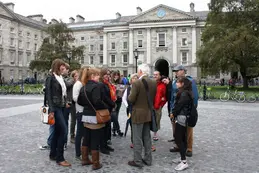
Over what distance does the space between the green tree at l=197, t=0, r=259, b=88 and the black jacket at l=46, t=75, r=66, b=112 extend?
2541 cm

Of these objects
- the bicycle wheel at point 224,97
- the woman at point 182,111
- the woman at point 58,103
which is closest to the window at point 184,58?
the bicycle wheel at point 224,97

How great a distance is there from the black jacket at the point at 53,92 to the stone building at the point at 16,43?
5087 cm

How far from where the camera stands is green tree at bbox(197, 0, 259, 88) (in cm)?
2766

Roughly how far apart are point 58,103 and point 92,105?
31.0 inches

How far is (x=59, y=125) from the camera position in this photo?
17.1ft

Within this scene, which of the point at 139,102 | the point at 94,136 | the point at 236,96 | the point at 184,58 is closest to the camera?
the point at 94,136

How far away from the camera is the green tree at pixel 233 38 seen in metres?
27.7

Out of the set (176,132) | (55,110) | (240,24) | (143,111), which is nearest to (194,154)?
(176,132)

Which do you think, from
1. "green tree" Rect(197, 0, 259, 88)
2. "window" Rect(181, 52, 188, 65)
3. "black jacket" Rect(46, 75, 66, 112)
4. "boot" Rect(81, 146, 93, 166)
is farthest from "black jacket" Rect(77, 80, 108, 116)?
"window" Rect(181, 52, 188, 65)

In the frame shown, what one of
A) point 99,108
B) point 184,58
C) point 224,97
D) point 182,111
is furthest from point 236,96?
point 184,58

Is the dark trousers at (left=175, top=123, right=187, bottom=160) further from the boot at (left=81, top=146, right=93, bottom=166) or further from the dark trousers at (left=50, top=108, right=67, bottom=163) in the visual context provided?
the dark trousers at (left=50, top=108, right=67, bottom=163)

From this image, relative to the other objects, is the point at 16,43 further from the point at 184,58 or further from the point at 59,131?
the point at 59,131

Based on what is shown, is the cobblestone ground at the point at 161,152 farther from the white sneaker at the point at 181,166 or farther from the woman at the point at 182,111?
the woman at the point at 182,111

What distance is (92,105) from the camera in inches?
190
